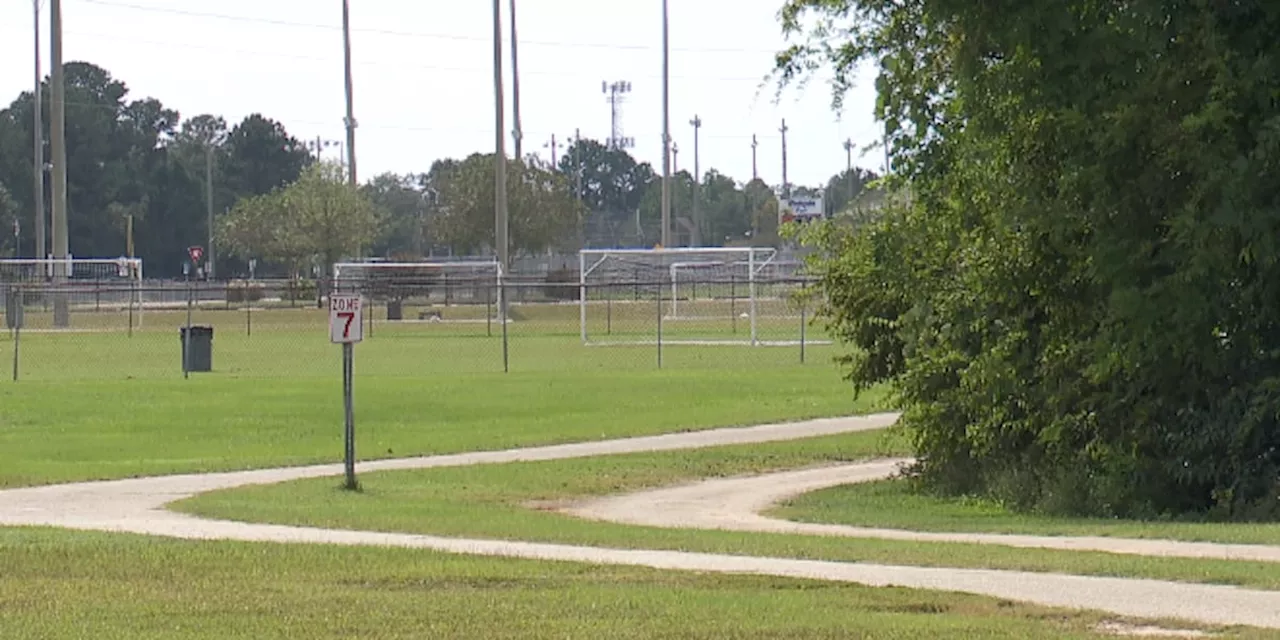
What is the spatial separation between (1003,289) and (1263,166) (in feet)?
11.1

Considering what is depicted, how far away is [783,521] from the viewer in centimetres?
2025

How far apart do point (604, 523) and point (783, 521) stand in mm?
1905

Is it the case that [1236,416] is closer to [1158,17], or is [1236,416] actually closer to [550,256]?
[1158,17]

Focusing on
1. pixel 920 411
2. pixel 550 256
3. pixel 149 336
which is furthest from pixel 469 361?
pixel 550 256

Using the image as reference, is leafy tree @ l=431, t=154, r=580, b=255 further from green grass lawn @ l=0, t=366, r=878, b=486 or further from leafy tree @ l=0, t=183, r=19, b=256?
green grass lawn @ l=0, t=366, r=878, b=486

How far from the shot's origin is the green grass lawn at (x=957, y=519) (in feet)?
57.7

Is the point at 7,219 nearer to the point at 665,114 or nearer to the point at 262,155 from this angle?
the point at 262,155

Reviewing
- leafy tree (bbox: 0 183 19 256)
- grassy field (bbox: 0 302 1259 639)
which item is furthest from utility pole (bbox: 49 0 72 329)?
leafy tree (bbox: 0 183 19 256)

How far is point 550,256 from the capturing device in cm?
13788

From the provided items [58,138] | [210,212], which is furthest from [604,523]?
[210,212]

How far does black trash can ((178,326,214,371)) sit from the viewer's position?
45812 mm

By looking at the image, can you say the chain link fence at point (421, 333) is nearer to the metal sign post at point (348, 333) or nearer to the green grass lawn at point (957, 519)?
the green grass lawn at point (957, 519)

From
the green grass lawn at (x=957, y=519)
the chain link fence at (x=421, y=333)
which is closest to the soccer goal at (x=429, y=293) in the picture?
the chain link fence at (x=421, y=333)

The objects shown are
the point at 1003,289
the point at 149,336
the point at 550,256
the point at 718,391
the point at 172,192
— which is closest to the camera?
the point at 1003,289
